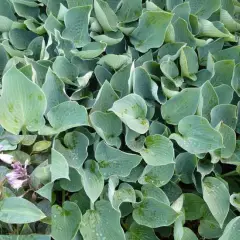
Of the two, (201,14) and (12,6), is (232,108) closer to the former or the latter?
(201,14)

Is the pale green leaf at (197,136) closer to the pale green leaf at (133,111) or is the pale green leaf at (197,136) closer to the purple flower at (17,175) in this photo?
the pale green leaf at (133,111)

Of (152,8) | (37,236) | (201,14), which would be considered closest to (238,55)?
(201,14)

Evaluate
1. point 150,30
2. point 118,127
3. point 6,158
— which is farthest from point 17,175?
point 150,30

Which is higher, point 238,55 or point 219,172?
point 238,55

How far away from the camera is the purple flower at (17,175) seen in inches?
57.0

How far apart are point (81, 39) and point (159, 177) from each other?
65cm

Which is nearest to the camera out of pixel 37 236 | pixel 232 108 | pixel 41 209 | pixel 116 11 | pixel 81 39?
pixel 37 236

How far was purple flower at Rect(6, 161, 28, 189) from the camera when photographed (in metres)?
1.45

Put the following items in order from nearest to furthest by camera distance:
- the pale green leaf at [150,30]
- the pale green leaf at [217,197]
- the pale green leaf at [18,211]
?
the pale green leaf at [18,211]
the pale green leaf at [217,197]
the pale green leaf at [150,30]

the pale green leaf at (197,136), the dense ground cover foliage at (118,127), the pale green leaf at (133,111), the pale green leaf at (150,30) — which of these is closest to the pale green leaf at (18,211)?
the dense ground cover foliage at (118,127)

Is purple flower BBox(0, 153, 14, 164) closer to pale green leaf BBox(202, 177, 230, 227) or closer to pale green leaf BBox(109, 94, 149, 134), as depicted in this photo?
pale green leaf BBox(109, 94, 149, 134)

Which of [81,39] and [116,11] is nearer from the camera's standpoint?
[81,39]

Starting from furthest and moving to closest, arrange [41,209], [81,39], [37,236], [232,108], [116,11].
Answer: [116,11], [81,39], [232,108], [41,209], [37,236]

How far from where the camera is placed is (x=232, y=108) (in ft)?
5.54
